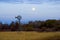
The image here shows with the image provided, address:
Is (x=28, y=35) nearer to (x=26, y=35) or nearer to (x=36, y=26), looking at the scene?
(x=26, y=35)

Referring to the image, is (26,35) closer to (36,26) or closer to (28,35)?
(28,35)

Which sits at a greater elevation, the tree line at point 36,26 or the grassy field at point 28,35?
the tree line at point 36,26

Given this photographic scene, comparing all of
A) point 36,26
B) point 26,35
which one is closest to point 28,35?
point 26,35

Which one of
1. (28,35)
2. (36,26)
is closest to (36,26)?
(36,26)

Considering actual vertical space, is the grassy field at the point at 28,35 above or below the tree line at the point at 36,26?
below

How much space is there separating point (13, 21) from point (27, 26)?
1.23 ft

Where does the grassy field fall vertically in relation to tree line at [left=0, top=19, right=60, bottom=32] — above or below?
below

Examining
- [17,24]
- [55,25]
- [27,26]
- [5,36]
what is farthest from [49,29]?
[5,36]

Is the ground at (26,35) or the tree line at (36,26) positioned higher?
the tree line at (36,26)

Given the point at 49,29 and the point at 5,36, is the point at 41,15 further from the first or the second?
the point at 5,36

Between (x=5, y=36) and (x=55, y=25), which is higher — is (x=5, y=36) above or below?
below

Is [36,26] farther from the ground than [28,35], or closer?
farther from the ground

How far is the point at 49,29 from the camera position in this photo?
4055mm

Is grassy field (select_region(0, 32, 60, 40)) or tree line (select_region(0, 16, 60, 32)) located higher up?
tree line (select_region(0, 16, 60, 32))
